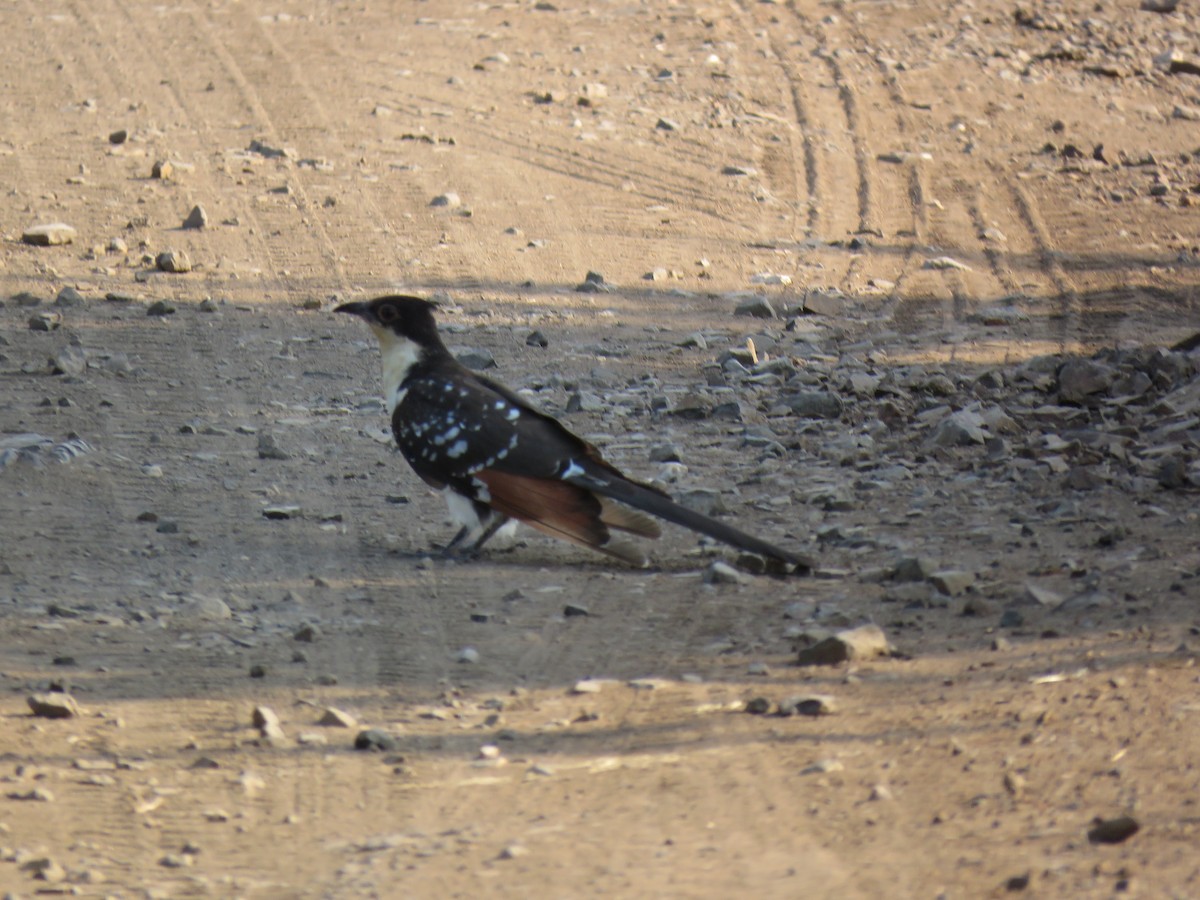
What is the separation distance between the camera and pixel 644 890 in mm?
3867

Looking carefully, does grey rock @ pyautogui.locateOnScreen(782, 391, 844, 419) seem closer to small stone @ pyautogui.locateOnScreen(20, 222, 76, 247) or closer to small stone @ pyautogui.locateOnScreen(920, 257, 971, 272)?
small stone @ pyautogui.locateOnScreen(920, 257, 971, 272)

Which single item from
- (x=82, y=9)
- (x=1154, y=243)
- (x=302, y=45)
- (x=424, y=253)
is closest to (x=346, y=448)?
(x=424, y=253)

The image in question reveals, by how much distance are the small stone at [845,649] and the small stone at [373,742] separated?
1.37 meters

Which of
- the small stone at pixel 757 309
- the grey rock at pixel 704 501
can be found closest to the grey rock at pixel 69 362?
the grey rock at pixel 704 501

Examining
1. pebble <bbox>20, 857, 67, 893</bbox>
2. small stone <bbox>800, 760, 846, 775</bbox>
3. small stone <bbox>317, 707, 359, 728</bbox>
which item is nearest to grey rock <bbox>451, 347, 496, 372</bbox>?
small stone <bbox>317, 707, 359, 728</bbox>

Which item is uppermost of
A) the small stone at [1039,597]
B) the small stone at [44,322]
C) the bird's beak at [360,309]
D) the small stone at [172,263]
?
the small stone at [172,263]

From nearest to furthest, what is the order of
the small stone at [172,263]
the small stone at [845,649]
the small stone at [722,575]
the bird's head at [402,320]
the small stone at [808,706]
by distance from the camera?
the small stone at [808,706], the small stone at [845,649], the small stone at [722,575], the bird's head at [402,320], the small stone at [172,263]

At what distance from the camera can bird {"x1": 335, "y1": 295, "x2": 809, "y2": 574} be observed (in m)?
6.14

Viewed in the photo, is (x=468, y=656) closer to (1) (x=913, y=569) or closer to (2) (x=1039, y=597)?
(1) (x=913, y=569)

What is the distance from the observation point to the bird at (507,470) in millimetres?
6145

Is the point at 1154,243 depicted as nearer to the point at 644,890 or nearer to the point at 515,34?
the point at 515,34

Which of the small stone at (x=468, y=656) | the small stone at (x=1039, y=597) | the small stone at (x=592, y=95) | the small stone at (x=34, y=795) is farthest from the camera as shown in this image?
the small stone at (x=592, y=95)

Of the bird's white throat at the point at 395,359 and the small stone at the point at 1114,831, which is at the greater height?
the bird's white throat at the point at 395,359

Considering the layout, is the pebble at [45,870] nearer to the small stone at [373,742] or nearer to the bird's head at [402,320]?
the small stone at [373,742]
